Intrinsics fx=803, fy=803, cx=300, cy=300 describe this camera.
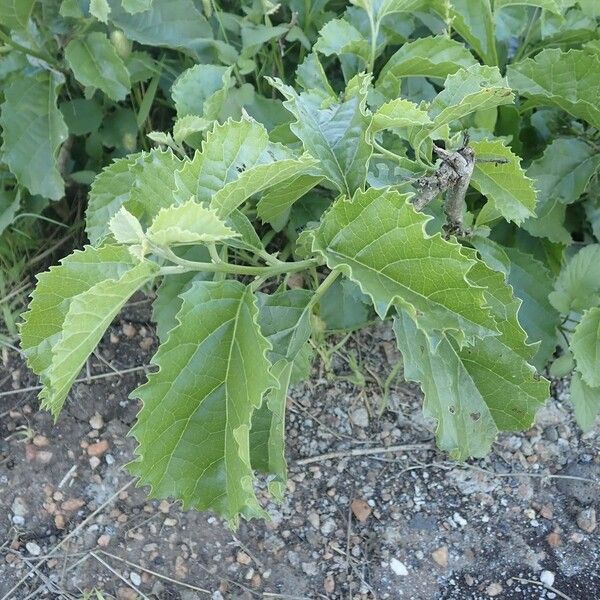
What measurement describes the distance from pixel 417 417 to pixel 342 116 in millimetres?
808

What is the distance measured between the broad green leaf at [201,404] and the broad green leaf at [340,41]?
1.97 ft

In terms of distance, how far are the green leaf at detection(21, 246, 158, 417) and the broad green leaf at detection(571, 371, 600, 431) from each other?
92 cm

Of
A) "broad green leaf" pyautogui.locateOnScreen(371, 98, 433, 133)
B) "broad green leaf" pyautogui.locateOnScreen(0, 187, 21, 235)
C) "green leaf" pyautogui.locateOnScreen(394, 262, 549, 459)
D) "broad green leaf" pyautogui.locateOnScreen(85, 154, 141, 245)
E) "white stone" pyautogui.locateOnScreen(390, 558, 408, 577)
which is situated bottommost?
"white stone" pyautogui.locateOnScreen(390, 558, 408, 577)

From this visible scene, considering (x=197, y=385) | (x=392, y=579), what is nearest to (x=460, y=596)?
(x=392, y=579)

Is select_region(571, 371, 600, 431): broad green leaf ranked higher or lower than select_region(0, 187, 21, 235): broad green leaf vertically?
lower

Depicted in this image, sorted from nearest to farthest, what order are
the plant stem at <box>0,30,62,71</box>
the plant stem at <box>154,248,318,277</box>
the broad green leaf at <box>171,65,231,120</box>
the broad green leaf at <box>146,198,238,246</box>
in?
1. the broad green leaf at <box>146,198,238,246</box>
2. the plant stem at <box>154,248,318,277</box>
3. the broad green leaf at <box>171,65,231,120</box>
4. the plant stem at <box>0,30,62,71</box>

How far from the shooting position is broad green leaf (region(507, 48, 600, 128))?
1492 millimetres

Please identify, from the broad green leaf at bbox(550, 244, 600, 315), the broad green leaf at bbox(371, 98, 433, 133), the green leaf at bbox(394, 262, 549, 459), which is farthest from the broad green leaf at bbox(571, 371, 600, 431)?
the broad green leaf at bbox(371, 98, 433, 133)

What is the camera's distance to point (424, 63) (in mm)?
1482

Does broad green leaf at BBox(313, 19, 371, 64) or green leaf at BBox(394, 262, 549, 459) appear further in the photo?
broad green leaf at BBox(313, 19, 371, 64)

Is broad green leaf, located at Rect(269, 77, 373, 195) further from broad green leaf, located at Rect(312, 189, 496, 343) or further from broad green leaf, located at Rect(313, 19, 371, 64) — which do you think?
broad green leaf, located at Rect(313, 19, 371, 64)

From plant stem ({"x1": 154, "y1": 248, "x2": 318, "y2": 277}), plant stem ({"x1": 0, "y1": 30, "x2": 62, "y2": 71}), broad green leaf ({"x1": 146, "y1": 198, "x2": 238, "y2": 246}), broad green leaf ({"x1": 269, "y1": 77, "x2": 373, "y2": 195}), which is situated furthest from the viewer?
plant stem ({"x1": 0, "y1": 30, "x2": 62, "y2": 71})

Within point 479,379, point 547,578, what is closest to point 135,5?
point 479,379

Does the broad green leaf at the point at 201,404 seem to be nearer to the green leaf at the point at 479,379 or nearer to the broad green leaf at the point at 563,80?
the green leaf at the point at 479,379
